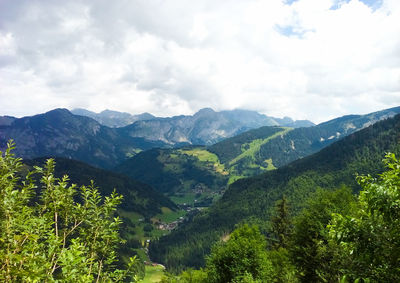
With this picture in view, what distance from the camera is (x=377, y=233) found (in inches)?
405

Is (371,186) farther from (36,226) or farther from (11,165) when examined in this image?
(11,165)

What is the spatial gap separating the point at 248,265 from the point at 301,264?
506 inches

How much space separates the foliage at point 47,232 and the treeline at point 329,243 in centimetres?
1078

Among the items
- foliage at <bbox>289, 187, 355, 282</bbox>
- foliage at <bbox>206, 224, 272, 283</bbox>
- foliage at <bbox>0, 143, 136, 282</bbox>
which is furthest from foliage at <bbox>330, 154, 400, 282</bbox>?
foliage at <bbox>289, 187, 355, 282</bbox>

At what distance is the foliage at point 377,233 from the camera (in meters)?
9.99

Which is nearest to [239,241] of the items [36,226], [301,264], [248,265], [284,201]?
[248,265]

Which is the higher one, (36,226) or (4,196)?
(4,196)

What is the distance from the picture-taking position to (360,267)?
1116 centimetres

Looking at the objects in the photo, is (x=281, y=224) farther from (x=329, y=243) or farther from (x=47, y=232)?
(x=47, y=232)

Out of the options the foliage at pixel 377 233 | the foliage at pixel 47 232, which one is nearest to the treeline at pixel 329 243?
the foliage at pixel 377 233

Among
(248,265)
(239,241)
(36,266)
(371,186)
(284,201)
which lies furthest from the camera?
(284,201)

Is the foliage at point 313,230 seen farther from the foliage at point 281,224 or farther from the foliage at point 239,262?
the foliage at point 281,224

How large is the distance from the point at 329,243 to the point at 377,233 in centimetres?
1832

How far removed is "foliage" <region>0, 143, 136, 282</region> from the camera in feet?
32.2
